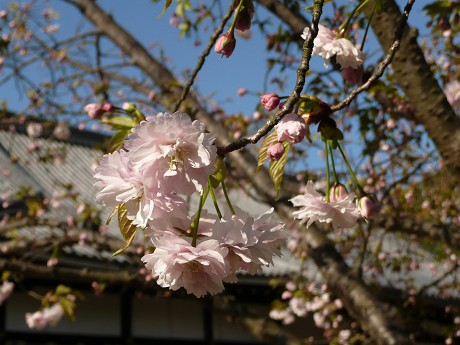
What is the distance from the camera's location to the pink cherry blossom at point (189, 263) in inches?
46.1

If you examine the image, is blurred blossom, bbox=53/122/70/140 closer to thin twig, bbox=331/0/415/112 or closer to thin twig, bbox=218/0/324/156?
thin twig, bbox=331/0/415/112

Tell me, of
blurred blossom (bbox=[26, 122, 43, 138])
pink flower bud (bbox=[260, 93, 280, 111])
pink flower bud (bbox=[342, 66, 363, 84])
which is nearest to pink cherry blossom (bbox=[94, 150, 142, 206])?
pink flower bud (bbox=[260, 93, 280, 111])

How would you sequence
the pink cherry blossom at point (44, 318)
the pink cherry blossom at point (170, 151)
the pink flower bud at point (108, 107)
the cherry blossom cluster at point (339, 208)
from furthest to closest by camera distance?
1. the pink cherry blossom at point (44, 318)
2. the pink flower bud at point (108, 107)
3. the cherry blossom cluster at point (339, 208)
4. the pink cherry blossom at point (170, 151)

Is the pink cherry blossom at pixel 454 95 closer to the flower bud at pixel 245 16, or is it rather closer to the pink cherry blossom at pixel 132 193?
the flower bud at pixel 245 16

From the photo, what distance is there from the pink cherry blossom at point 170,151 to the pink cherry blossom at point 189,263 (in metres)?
0.10

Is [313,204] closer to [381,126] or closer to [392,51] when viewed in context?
[392,51]

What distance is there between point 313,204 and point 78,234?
13.4 feet

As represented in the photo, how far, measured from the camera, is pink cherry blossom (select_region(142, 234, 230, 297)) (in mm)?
1171

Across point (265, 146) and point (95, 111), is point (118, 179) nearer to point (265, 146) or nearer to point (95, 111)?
point (265, 146)

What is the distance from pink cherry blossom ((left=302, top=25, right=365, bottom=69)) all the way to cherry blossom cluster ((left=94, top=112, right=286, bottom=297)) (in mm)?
399

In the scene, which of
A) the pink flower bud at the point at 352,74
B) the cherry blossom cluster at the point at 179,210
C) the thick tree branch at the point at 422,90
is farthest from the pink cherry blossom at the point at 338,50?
the thick tree branch at the point at 422,90

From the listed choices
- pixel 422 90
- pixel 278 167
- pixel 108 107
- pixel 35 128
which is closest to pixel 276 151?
pixel 278 167

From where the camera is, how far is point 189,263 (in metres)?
1.22

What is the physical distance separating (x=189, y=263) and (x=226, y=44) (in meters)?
0.46
